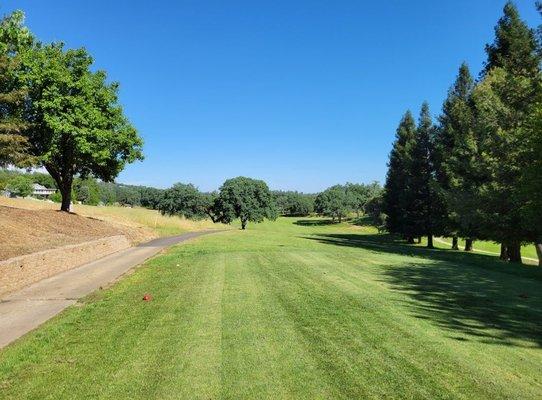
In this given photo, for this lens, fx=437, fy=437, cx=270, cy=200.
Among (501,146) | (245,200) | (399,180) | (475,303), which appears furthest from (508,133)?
(245,200)

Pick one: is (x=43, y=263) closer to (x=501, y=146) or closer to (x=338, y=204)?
(x=501, y=146)

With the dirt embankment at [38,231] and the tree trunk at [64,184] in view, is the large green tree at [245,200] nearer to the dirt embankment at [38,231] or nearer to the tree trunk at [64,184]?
the tree trunk at [64,184]

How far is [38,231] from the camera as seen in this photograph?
762 inches

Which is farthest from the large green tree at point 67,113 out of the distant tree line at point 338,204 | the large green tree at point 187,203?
the distant tree line at point 338,204

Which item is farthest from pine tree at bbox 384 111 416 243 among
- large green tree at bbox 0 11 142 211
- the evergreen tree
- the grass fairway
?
the grass fairway

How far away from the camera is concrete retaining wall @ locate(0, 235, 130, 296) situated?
11.7 meters

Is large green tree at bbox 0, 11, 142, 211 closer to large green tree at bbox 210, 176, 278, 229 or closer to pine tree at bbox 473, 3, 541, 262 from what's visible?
pine tree at bbox 473, 3, 541, 262

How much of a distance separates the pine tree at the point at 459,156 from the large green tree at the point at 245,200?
26393 millimetres

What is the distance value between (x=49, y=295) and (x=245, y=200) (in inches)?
2023

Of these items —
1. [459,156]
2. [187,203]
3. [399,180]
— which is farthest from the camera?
[187,203]

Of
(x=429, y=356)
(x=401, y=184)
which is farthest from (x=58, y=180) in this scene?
(x=401, y=184)

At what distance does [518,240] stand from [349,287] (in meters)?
19.8

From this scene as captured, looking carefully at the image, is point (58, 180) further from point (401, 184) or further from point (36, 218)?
point (401, 184)

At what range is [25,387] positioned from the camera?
562 centimetres
